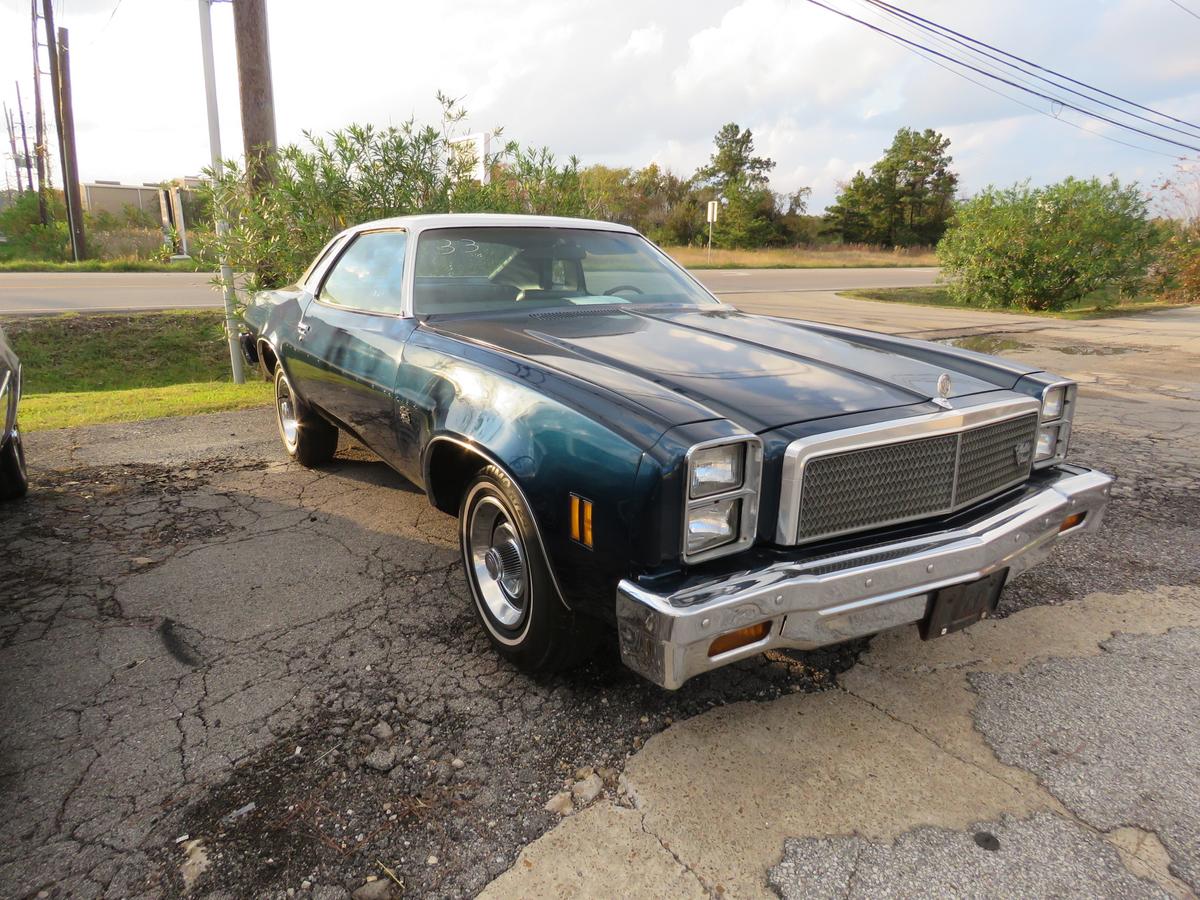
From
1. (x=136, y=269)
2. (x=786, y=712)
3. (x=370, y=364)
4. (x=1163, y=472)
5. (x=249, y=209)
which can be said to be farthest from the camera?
(x=136, y=269)

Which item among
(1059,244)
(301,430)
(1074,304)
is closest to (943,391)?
(301,430)

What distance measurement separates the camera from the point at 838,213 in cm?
5253

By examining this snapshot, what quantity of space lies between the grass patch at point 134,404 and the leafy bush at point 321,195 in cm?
108

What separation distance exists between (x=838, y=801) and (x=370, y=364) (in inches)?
99.5

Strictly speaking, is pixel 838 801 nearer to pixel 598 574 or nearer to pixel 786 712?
pixel 786 712

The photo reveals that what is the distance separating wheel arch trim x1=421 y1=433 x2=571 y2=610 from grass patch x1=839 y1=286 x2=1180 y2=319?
14491 millimetres

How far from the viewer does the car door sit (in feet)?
11.2

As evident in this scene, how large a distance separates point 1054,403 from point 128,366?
10503 mm

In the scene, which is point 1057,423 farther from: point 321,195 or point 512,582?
point 321,195

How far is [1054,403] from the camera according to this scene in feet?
9.78

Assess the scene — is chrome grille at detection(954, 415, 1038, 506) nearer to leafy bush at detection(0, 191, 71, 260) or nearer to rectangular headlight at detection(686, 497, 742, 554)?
rectangular headlight at detection(686, 497, 742, 554)

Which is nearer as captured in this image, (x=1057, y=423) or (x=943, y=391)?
(x=943, y=391)

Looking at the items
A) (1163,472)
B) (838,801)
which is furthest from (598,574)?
(1163,472)

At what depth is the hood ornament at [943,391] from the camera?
8.23 ft
